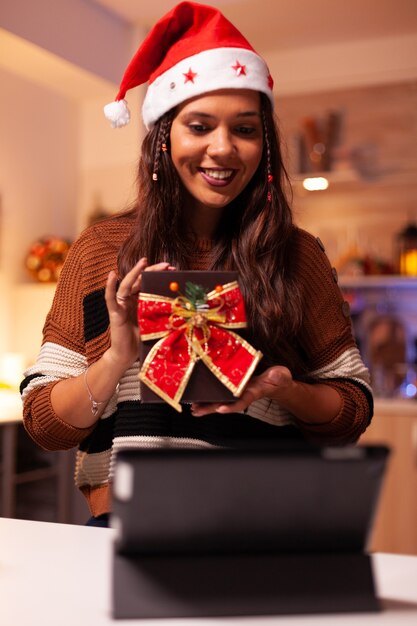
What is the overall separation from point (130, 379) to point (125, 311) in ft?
0.82

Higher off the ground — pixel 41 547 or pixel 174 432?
pixel 174 432

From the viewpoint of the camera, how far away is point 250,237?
4.86 feet

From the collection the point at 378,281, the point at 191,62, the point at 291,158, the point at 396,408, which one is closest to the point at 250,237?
the point at 191,62

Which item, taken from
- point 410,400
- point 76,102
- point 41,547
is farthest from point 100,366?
point 76,102

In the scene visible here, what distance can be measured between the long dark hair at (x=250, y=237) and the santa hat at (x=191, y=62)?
0.05 metres

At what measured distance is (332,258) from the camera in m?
4.36

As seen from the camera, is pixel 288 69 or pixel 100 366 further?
pixel 288 69

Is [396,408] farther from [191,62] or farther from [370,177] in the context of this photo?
[191,62]

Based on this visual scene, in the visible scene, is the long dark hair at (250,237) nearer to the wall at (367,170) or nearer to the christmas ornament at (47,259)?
the christmas ornament at (47,259)

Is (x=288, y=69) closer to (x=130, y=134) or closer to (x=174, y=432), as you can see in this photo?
(x=130, y=134)

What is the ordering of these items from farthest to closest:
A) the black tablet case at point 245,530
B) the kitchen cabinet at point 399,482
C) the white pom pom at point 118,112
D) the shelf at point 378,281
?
the shelf at point 378,281 < the kitchen cabinet at point 399,482 < the white pom pom at point 118,112 < the black tablet case at point 245,530

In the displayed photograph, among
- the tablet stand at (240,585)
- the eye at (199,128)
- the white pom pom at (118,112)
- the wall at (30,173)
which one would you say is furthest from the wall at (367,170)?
the tablet stand at (240,585)

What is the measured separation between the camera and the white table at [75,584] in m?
0.79

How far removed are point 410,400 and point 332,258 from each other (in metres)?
1.05
